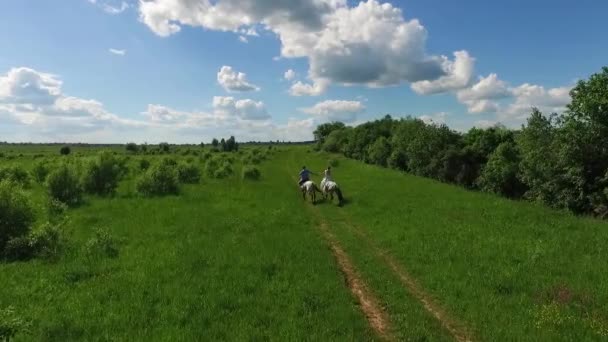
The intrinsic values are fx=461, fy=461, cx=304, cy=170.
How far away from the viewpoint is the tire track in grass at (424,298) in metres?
9.70

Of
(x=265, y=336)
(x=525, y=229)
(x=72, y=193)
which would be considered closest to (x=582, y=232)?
(x=525, y=229)

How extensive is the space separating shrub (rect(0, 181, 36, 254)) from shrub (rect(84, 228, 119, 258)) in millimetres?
2955

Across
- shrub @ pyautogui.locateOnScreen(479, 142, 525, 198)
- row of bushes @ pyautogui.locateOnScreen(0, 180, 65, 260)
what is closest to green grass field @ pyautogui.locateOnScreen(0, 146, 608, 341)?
row of bushes @ pyautogui.locateOnScreen(0, 180, 65, 260)

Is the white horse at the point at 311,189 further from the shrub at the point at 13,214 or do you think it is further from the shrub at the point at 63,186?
the shrub at the point at 13,214

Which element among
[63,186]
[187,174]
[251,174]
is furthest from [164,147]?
[63,186]

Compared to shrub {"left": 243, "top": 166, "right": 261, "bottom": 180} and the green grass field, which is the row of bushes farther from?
shrub {"left": 243, "top": 166, "right": 261, "bottom": 180}

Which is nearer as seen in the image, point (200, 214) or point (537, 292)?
point (537, 292)

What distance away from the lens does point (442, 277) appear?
515 inches

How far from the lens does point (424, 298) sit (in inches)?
461

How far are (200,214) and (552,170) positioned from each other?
A: 22.0m

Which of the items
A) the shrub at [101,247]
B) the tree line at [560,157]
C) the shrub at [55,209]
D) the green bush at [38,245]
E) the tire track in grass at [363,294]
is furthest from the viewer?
the tree line at [560,157]

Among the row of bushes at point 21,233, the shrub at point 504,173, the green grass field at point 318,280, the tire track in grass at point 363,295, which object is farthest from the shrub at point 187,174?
the tire track in grass at point 363,295

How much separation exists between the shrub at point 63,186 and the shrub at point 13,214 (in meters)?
12.8

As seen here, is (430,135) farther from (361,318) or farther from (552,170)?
(361,318)
